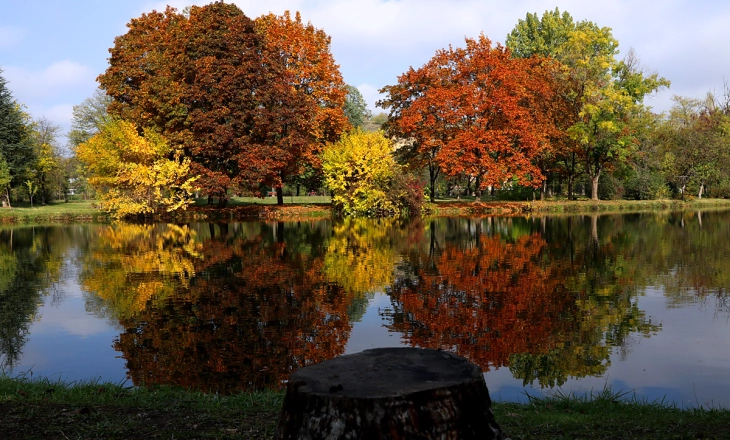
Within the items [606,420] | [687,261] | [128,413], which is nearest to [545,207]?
[687,261]

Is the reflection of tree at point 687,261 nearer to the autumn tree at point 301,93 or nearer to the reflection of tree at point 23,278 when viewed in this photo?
the reflection of tree at point 23,278

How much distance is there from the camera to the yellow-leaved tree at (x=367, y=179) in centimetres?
4272

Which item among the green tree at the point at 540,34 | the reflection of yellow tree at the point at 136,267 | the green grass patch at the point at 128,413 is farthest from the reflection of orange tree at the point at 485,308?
the green tree at the point at 540,34

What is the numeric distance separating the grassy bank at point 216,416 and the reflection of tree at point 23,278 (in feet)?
11.3

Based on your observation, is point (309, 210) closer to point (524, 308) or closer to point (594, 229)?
point (594, 229)

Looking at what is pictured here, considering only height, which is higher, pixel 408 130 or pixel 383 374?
pixel 408 130

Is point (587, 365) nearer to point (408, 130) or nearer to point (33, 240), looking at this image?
point (33, 240)

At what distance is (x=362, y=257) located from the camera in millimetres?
21359

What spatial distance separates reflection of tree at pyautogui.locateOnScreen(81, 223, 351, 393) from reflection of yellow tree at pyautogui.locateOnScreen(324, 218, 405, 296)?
0.64 m

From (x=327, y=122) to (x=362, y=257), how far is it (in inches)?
1064

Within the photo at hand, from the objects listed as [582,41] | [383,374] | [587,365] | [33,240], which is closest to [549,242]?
[587,365]

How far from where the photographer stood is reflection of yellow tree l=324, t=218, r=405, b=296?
1647cm

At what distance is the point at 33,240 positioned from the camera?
2945 centimetres

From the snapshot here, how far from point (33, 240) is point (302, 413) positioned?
30.3 metres
